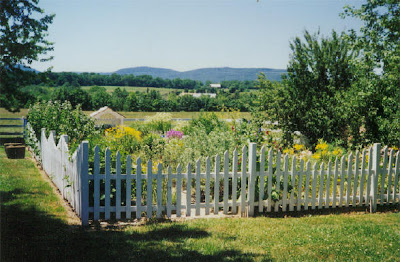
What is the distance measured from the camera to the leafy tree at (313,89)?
12319 mm

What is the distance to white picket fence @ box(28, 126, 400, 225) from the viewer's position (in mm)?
5504

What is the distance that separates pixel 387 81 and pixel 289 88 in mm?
4181

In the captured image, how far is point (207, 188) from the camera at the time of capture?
587 cm

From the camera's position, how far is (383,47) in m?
10.6

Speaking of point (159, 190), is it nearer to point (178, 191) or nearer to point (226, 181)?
point (178, 191)

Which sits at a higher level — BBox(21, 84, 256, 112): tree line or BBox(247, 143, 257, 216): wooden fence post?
BBox(21, 84, 256, 112): tree line

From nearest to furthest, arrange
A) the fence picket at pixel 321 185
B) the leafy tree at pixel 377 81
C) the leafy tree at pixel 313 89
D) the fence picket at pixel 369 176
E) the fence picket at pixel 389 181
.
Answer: the fence picket at pixel 321 185 < the fence picket at pixel 369 176 < the fence picket at pixel 389 181 < the leafy tree at pixel 377 81 < the leafy tree at pixel 313 89

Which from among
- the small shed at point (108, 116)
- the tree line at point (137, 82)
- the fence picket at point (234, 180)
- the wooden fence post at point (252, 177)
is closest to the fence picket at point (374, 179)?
the wooden fence post at point (252, 177)

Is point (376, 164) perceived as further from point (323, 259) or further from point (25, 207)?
point (25, 207)

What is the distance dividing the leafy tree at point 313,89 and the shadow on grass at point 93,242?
844 centimetres

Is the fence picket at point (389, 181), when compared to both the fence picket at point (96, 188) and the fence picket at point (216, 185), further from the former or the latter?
the fence picket at point (96, 188)

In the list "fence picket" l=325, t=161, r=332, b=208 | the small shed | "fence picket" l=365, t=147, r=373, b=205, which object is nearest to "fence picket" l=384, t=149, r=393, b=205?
"fence picket" l=365, t=147, r=373, b=205

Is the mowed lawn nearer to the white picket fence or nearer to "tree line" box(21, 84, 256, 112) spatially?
the white picket fence

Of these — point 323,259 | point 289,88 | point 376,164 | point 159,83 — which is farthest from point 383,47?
point 159,83
